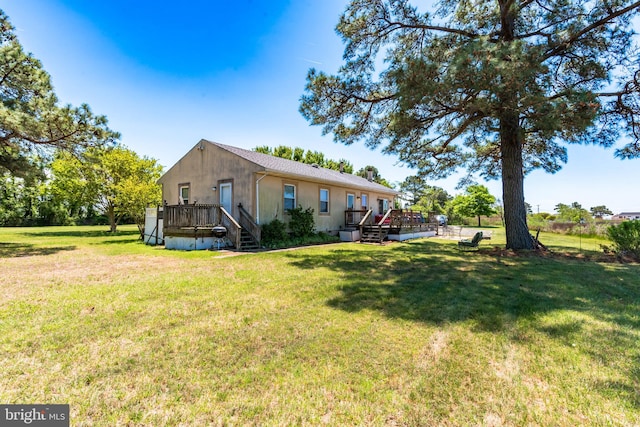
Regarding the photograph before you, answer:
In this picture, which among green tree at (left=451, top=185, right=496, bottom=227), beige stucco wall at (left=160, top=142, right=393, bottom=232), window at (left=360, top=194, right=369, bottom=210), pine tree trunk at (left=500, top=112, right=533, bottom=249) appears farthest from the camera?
green tree at (left=451, top=185, right=496, bottom=227)

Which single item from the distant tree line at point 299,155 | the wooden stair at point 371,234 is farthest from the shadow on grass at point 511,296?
the distant tree line at point 299,155

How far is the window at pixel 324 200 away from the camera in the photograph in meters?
15.2

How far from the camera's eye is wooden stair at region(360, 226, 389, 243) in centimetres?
1430

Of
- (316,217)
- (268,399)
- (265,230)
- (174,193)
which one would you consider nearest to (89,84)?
(174,193)

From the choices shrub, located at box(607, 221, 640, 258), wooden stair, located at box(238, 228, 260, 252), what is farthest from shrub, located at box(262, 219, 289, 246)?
shrub, located at box(607, 221, 640, 258)

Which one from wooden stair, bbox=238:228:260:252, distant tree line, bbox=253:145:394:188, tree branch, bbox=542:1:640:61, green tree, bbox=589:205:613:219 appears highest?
distant tree line, bbox=253:145:394:188

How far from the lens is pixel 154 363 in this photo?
2.59m

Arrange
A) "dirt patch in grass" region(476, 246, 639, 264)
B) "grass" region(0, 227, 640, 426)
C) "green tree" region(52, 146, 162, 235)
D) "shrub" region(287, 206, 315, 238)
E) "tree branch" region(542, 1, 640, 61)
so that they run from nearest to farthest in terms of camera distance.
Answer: "grass" region(0, 227, 640, 426) → "tree branch" region(542, 1, 640, 61) → "dirt patch in grass" region(476, 246, 639, 264) → "shrub" region(287, 206, 315, 238) → "green tree" region(52, 146, 162, 235)

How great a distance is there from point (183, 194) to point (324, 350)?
1460 cm

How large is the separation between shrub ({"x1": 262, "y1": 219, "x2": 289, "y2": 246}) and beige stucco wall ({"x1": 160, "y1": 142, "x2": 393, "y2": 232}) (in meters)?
0.39

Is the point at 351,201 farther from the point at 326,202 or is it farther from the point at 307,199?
the point at 307,199

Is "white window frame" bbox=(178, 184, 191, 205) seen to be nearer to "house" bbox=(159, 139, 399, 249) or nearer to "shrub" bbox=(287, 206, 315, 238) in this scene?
"house" bbox=(159, 139, 399, 249)

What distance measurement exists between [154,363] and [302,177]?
1123cm

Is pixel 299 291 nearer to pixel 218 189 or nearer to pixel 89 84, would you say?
pixel 218 189
